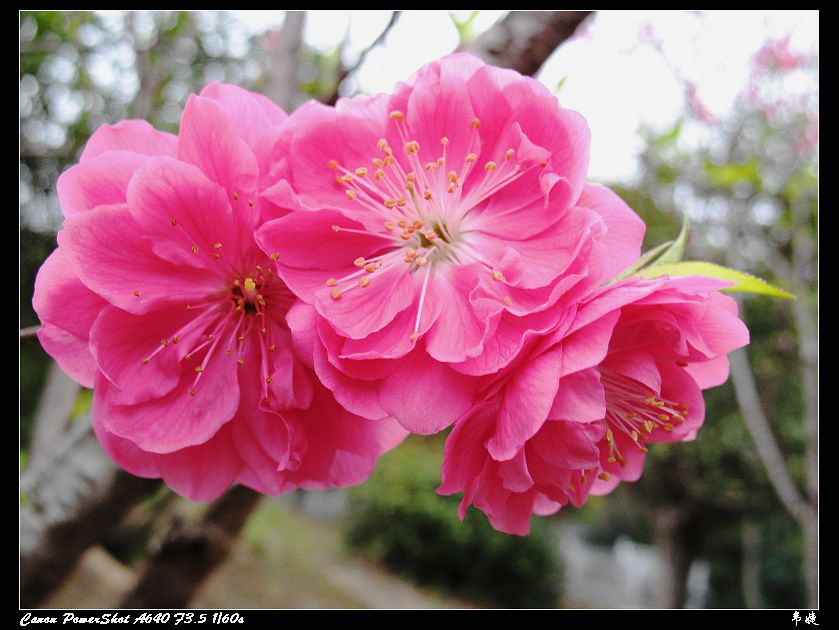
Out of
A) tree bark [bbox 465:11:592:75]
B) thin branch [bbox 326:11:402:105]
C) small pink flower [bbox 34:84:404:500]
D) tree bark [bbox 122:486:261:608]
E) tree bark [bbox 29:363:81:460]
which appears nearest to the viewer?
small pink flower [bbox 34:84:404:500]

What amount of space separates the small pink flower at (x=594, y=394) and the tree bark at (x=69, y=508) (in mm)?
956

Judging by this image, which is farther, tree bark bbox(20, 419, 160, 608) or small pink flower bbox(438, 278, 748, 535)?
tree bark bbox(20, 419, 160, 608)

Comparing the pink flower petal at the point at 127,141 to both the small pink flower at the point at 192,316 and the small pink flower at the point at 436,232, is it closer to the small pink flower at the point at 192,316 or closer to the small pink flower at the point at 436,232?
the small pink flower at the point at 192,316

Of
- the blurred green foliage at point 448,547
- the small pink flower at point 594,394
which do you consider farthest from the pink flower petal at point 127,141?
the blurred green foliage at point 448,547

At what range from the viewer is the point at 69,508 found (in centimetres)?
141

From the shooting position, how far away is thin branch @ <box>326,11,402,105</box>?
130 cm

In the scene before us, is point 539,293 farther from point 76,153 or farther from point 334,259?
point 76,153

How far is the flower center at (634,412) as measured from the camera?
71 centimetres

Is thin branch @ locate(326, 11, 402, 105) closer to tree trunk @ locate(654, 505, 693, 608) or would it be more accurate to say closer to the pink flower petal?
the pink flower petal

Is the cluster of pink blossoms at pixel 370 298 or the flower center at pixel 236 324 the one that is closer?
the cluster of pink blossoms at pixel 370 298

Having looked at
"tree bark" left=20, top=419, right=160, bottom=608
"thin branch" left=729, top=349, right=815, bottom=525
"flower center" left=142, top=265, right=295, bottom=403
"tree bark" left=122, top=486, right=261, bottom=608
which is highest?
"flower center" left=142, top=265, right=295, bottom=403

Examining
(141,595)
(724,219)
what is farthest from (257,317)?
(724,219)

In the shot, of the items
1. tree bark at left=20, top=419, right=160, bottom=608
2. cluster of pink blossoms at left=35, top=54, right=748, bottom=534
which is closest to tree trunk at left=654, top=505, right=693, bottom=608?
tree bark at left=20, top=419, right=160, bottom=608

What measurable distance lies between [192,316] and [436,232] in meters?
0.31
